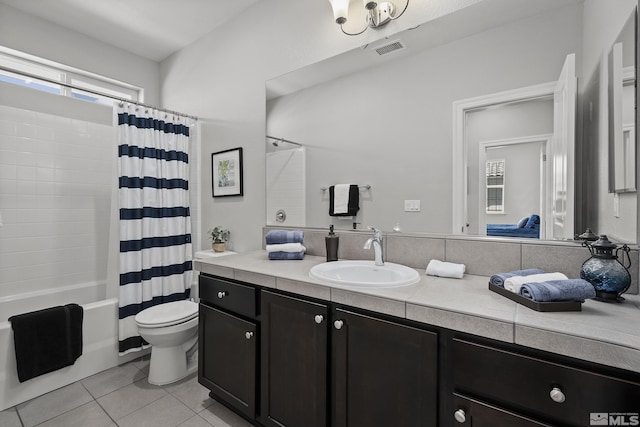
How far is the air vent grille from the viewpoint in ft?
5.33

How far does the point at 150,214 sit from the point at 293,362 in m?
1.81

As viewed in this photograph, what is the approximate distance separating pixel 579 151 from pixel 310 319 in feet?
4.42

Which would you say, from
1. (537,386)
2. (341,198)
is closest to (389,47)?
(341,198)

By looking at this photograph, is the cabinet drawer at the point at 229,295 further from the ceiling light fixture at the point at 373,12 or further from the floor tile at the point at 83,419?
the ceiling light fixture at the point at 373,12

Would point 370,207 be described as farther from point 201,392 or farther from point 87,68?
point 87,68

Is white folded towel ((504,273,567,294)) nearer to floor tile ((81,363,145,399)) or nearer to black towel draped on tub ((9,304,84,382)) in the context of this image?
floor tile ((81,363,145,399))

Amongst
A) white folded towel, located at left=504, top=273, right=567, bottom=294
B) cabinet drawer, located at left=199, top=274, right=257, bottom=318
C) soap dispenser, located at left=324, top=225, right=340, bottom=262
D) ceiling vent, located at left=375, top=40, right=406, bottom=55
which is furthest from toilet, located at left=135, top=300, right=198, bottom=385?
ceiling vent, located at left=375, top=40, right=406, bottom=55

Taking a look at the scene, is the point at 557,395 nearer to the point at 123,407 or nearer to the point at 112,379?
the point at 123,407

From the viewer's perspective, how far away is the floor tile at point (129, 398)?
1.74m

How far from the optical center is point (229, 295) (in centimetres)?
157

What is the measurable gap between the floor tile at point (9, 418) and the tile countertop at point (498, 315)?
5.67 feet

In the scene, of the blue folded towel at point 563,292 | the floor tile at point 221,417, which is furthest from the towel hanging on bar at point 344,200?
the floor tile at point 221,417

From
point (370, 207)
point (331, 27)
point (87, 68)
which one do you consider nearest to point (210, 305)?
point (370, 207)

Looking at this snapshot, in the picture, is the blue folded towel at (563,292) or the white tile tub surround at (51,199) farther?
the white tile tub surround at (51,199)
